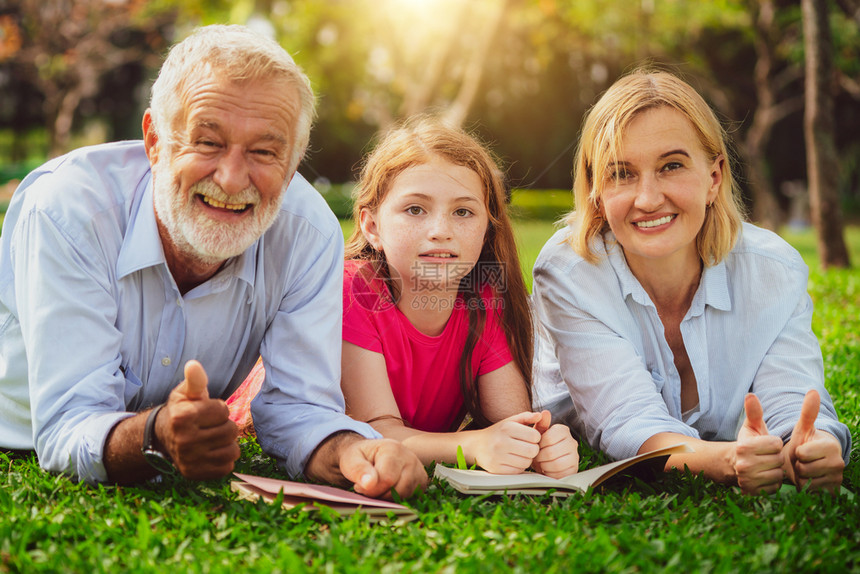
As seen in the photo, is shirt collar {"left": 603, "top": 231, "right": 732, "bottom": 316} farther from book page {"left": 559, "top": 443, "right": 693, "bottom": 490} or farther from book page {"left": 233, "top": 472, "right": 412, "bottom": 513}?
book page {"left": 233, "top": 472, "right": 412, "bottom": 513}

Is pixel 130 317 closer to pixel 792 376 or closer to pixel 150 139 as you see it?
pixel 150 139

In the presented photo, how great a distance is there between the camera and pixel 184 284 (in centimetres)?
298

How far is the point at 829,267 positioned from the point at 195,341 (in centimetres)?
808

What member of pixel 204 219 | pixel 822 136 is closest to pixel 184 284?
pixel 204 219

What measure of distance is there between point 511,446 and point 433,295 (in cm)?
91

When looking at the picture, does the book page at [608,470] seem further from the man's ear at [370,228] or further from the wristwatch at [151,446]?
the man's ear at [370,228]

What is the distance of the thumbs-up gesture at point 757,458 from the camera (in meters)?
2.46

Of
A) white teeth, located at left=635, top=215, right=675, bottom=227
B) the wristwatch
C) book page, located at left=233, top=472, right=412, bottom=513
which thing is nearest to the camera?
the wristwatch

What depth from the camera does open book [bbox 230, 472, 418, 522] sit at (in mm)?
2363

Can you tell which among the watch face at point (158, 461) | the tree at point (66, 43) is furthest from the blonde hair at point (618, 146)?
the tree at point (66, 43)

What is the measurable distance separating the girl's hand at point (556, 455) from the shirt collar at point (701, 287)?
2.51ft

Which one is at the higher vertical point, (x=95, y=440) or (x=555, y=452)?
(x=95, y=440)

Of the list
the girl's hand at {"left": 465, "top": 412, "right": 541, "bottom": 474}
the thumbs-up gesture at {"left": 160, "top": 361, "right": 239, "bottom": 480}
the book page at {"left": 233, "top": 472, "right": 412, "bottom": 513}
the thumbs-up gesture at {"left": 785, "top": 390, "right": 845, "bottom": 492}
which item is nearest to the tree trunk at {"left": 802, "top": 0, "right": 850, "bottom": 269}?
the thumbs-up gesture at {"left": 785, "top": 390, "right": 845, "bottom": 492}

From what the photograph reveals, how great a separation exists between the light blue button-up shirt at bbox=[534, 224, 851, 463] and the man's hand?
34.2 inches
